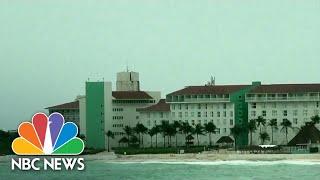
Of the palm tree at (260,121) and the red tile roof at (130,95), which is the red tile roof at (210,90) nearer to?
the palm tree at (260,121)

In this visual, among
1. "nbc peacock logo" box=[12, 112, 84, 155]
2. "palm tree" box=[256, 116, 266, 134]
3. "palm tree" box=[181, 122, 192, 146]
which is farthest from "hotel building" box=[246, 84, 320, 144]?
"nbc peacock logo" box=[12, 112, 84, 155]

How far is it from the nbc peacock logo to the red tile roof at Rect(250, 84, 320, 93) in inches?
2774

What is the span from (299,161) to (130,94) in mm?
34809

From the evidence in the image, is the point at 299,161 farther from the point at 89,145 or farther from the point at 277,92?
the point at 89,145

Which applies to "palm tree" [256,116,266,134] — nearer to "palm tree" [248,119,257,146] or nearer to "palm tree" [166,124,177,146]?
"palm tree" [248,119,257,146]

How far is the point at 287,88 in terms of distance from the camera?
286 ft

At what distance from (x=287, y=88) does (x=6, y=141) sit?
118 feet

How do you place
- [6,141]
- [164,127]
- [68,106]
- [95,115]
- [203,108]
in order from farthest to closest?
[68,106], [95,115], [6,141], [203,108], [164,127]

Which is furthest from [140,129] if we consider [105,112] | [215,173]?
[215,173]

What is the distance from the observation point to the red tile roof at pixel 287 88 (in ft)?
283

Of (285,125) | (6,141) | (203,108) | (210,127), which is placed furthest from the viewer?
(6,141)

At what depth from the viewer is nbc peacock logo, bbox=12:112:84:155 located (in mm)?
17656

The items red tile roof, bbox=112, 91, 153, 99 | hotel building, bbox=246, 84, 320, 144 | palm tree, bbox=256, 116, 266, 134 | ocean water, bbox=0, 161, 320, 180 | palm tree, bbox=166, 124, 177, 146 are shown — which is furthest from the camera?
red tile roof, bbox=112, 91, 153, 99

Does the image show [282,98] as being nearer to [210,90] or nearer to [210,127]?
[210,127]
